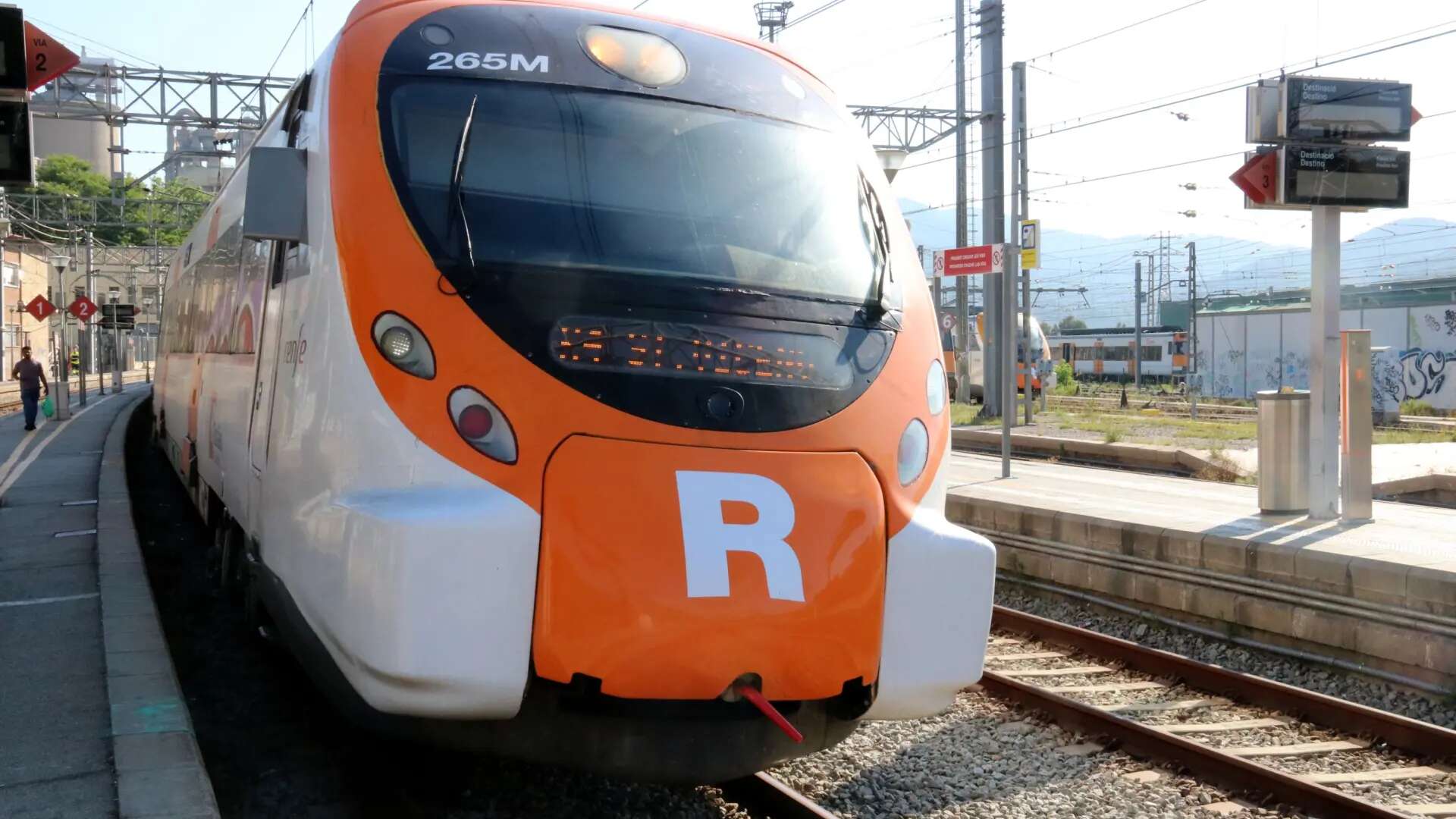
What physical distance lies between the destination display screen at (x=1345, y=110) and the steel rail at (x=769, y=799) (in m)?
7.59

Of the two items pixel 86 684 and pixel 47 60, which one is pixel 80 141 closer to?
pixel 47 60

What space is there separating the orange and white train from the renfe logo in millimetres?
10

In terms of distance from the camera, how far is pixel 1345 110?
10000 mm

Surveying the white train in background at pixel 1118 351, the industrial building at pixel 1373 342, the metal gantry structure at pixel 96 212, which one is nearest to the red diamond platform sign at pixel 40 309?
the metal gantry structure at pixel 96 212

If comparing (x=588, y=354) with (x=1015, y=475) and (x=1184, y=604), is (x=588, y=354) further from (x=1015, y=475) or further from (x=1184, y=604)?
(x=1015, y=475)

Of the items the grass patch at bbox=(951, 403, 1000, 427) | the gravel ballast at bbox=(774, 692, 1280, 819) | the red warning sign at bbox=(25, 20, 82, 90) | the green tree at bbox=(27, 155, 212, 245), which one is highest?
the green tree at bbox=(27, 155, 212, 245)

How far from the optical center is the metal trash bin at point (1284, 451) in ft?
32.1

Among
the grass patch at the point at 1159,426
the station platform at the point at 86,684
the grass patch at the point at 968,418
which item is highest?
the grass patch at the point at 968,418

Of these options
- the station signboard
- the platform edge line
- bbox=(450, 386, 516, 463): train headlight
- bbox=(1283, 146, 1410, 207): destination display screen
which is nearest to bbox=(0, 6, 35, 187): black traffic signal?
the platform edge line

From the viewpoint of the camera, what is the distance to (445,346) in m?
3.76

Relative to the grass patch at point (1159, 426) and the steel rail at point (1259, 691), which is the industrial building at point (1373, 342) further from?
the steel rail at point (1259, 691)

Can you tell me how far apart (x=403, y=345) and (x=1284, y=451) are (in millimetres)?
8230

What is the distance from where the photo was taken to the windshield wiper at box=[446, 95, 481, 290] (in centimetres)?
391

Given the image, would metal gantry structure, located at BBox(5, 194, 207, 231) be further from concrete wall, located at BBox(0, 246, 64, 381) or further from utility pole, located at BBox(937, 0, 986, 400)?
utility pole, located at BBox(937, 0, 986, 400)
